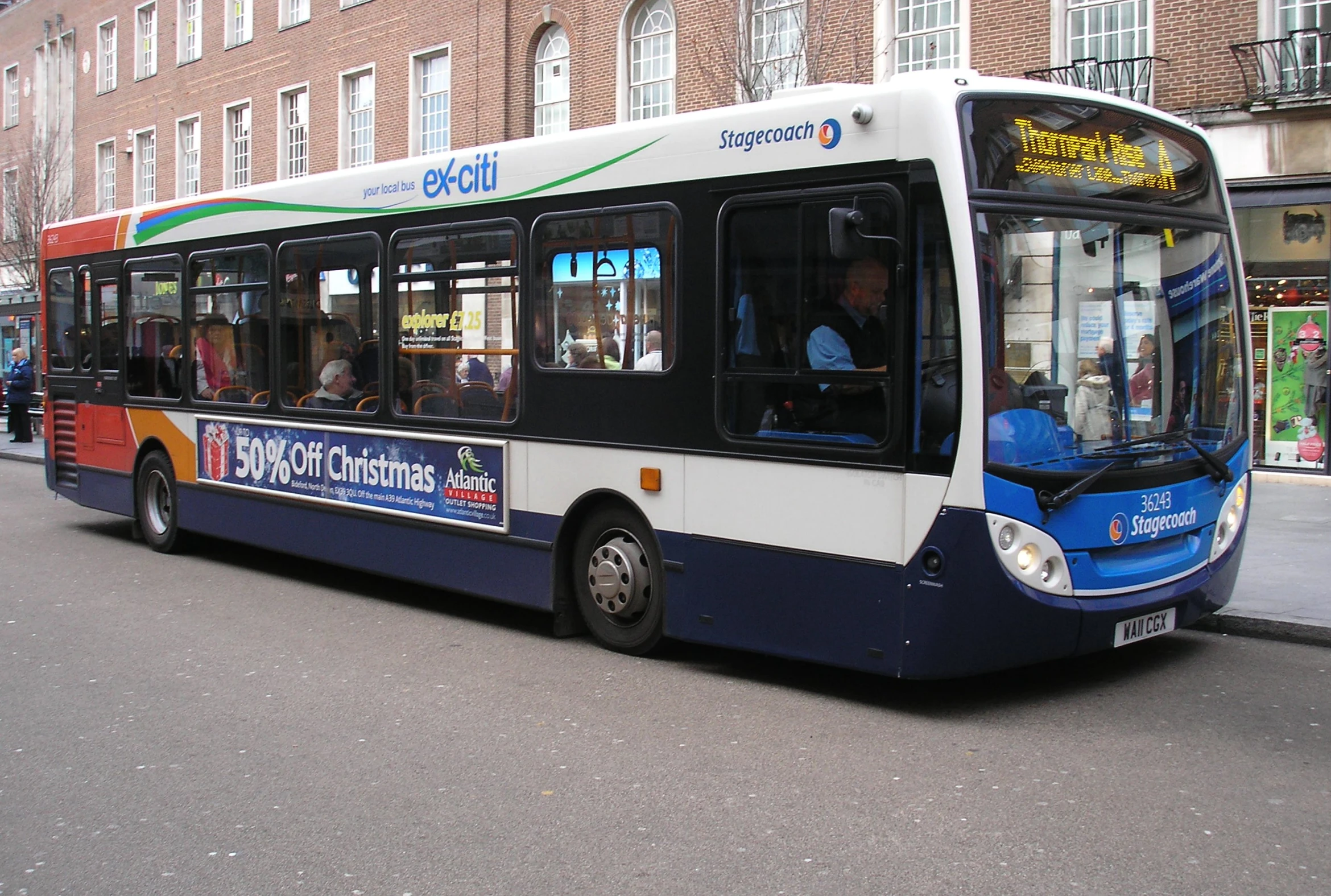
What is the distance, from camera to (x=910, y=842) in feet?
15.0

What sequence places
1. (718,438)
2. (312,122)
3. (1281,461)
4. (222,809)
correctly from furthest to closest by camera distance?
(312,122), (1281,461), (718,438), (222,809)

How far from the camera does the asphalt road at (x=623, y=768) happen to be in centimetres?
437

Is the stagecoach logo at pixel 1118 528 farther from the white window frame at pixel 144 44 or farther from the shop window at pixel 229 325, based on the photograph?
the white window frame at pixel 144 44

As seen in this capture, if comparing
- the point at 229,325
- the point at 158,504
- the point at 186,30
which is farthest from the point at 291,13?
the point at 229,325

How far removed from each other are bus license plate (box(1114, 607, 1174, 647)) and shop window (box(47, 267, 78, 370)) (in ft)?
34.2

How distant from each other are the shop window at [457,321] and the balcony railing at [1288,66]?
10594 millimetres

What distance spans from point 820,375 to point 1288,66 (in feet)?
37.1

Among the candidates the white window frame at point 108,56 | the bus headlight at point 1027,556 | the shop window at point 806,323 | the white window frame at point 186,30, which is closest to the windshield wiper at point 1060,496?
the bus headlight at point 1027,556

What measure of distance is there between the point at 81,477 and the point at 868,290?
9.60m

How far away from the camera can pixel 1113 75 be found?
16.2 m

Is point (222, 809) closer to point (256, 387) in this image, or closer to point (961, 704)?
point (961, 704)

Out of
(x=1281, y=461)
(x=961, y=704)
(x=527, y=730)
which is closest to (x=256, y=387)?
(x=527, y=730)

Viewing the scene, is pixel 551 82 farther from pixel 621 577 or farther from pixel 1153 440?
pixel 1153 440

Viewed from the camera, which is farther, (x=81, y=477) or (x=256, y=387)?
(x=81, y=477)
